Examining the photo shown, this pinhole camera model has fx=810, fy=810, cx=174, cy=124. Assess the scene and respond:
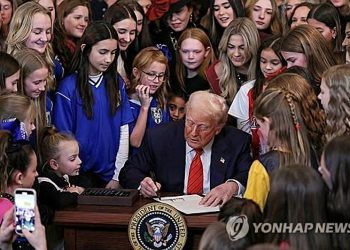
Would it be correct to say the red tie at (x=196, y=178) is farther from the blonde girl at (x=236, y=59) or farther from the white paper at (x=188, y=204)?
the blonde girl at (x=236, y=59)

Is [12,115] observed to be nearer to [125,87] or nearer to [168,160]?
[168,160]

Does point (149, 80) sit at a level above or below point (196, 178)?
above

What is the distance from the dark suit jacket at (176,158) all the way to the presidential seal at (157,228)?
54cm

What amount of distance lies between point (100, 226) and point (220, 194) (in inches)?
21.7

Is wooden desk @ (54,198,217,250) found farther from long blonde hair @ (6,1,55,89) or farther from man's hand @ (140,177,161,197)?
long blonde hair @ (6,1,55,89)

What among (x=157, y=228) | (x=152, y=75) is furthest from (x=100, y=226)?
(x=152, y=75)

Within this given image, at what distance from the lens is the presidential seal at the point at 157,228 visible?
328 centimetres

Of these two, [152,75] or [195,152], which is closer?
[195,152]

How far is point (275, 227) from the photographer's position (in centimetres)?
249

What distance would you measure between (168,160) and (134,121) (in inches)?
36.5

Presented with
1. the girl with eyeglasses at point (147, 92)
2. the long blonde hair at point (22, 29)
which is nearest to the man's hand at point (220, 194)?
the girl with eyeglasses at point (147, 92)

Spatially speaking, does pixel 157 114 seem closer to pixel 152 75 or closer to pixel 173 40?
pixel 152 75

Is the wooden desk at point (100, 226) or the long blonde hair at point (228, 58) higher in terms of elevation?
the long blonde hair at point (228, 58)

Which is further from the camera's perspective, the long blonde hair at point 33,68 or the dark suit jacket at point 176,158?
the long blonde hair at point 33,68
